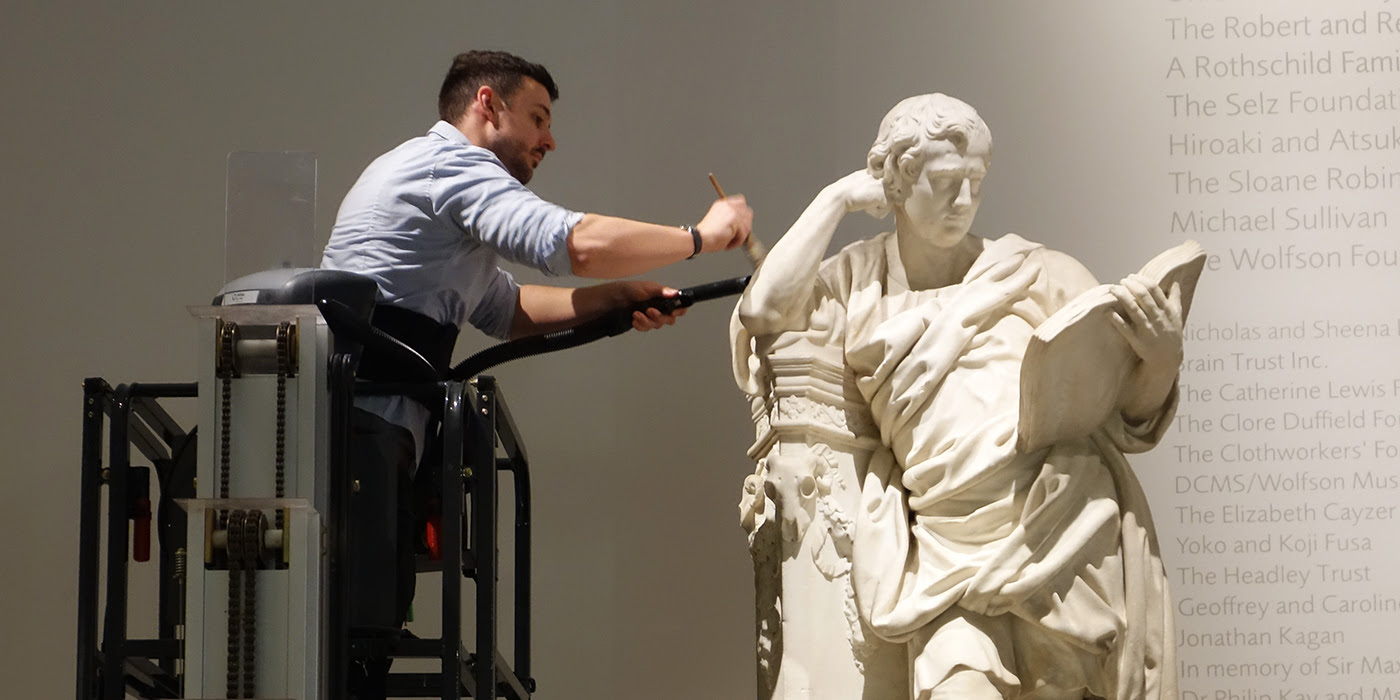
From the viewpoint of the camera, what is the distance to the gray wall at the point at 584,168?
6.36 metres

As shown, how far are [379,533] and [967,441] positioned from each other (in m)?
1.33

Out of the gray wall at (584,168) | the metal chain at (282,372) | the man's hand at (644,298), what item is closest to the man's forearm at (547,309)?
the man's hand at (644,298)

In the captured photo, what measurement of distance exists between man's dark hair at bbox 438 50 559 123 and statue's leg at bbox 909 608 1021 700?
5.73ft

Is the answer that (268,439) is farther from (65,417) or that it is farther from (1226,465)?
(1226,465)

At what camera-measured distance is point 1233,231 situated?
6.30 metres

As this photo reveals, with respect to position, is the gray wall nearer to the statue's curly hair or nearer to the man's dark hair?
the man's dark hair

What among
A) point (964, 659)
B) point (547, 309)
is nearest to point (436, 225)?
point (547, 309)

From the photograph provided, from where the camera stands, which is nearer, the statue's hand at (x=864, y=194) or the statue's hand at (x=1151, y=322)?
the statue's hand at (x=1151, y=322)

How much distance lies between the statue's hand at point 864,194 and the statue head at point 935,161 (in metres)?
0.02

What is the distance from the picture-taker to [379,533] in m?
4.36

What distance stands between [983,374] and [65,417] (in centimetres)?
297

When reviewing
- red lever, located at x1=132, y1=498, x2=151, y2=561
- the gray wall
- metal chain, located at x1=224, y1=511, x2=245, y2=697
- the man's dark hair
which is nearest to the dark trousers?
metal chain, located at x1=224, y1=511, x2=245, y2=697

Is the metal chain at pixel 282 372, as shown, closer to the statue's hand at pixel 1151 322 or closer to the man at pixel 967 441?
the man at pixel 967 441

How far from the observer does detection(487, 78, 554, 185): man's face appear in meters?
5.35
